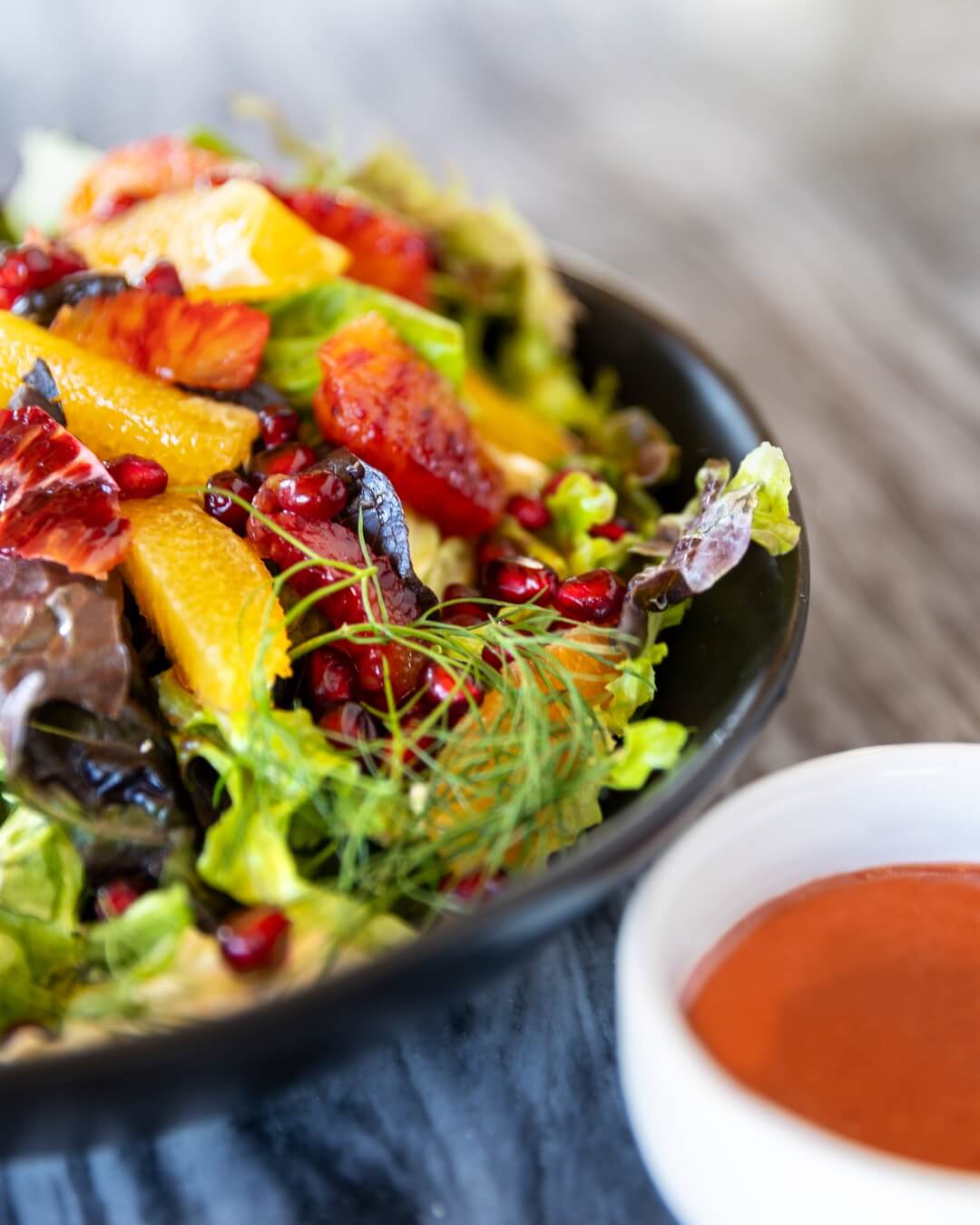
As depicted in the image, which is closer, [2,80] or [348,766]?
[348,766]

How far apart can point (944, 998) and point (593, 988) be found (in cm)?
51

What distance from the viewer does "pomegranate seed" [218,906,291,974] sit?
141 cm

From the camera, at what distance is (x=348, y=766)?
5.08 feet

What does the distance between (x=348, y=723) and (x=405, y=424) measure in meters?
0.62

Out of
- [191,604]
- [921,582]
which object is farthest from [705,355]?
[191,604]

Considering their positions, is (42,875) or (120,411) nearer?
(42,875)

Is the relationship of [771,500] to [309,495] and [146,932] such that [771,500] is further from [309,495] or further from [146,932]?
[146,932]

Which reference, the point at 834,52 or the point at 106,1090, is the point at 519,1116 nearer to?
the point at 106,1090

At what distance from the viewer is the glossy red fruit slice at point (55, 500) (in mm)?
1628

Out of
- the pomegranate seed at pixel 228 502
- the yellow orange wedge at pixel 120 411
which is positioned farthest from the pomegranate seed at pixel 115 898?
the yellow orange wedge at pixel 120 411

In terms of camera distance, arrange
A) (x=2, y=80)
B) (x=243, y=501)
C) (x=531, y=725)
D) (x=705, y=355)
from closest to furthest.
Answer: (x=531, y=725)
(x=243, y=501)
(x=705, y=355)
(x=2, y=80)

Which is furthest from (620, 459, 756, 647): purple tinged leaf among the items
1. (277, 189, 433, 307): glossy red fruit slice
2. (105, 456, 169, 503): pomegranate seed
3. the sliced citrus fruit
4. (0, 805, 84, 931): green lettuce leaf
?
the sliced citrus fruit

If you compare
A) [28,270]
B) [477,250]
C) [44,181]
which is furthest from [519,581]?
[44,181]

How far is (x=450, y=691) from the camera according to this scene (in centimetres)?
166
